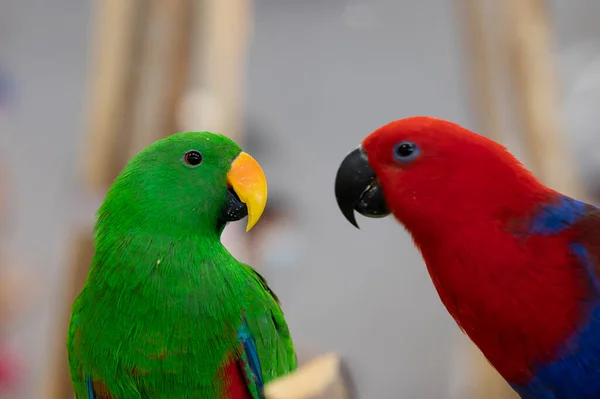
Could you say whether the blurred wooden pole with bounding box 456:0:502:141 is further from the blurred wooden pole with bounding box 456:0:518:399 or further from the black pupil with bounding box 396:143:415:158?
the black pupil with bounding box 396:143:415:158

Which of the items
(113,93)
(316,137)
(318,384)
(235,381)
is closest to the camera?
(318,384)

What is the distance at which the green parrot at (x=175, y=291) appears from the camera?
49 centimetres

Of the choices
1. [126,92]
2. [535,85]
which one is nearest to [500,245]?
[535,85]

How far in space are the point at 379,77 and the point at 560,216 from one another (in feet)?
5.55

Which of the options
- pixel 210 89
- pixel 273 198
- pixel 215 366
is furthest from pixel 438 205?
pixel 273 198

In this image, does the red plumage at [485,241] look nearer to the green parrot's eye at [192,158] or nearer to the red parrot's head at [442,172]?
the red parrot's head at [442,172]

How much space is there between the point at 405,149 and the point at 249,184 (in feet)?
0.51

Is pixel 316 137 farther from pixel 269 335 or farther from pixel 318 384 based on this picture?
pixel 318 384

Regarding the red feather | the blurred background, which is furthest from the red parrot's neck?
the blurred background

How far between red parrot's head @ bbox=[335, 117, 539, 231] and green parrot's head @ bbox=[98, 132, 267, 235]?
0.14 metres

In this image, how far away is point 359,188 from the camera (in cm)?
48

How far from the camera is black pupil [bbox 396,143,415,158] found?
46 centimetres

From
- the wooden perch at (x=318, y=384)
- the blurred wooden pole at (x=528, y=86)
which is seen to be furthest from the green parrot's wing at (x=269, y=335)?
the blurred wooden pole at (x=528, y=86)

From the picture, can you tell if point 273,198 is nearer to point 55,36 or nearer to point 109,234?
point 55,36
